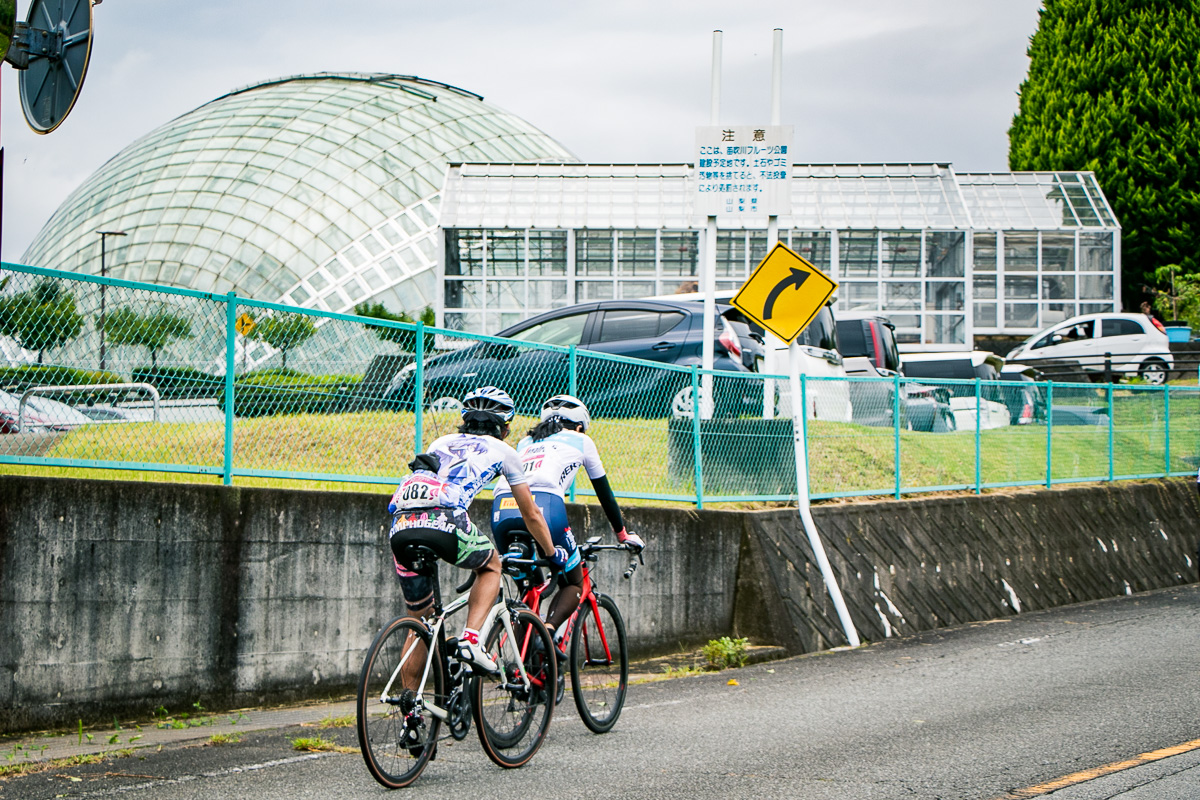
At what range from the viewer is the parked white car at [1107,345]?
28578 millimetres

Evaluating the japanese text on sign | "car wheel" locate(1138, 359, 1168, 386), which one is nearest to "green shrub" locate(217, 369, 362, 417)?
the japanese text on sign

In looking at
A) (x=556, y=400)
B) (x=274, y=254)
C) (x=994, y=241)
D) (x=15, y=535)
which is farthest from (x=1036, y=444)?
(x=274, y=254)

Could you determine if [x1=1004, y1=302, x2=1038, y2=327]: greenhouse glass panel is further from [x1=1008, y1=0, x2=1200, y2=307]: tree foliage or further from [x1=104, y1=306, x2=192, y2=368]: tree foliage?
[x1=104, y1=306, x2=192, y2=368]: tree foliage

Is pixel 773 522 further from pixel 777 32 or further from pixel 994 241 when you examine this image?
pixel 994 241

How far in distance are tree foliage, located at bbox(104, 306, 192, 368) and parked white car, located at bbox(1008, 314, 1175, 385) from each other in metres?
25.6

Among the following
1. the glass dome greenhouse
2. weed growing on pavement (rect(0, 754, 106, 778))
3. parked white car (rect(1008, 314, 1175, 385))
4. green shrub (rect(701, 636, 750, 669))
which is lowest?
green shrub (rect(701, 636, 750, 669))

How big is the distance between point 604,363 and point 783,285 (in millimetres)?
1922

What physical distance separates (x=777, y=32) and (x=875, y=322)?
8.25 m

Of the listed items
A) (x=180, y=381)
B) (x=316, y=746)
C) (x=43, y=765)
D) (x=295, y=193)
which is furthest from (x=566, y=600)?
(x=295, y=193)

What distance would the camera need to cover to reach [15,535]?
20.8 ft

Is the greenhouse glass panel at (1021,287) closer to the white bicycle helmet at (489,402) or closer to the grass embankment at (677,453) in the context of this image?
the grass embankment at (677,453)

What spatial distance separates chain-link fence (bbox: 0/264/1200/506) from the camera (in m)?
6.64

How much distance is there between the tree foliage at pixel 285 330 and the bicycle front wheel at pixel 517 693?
3.06 m

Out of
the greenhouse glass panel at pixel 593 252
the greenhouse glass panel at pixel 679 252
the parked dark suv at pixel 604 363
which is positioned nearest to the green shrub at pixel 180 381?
the parked dark suv at pixel 604 363
